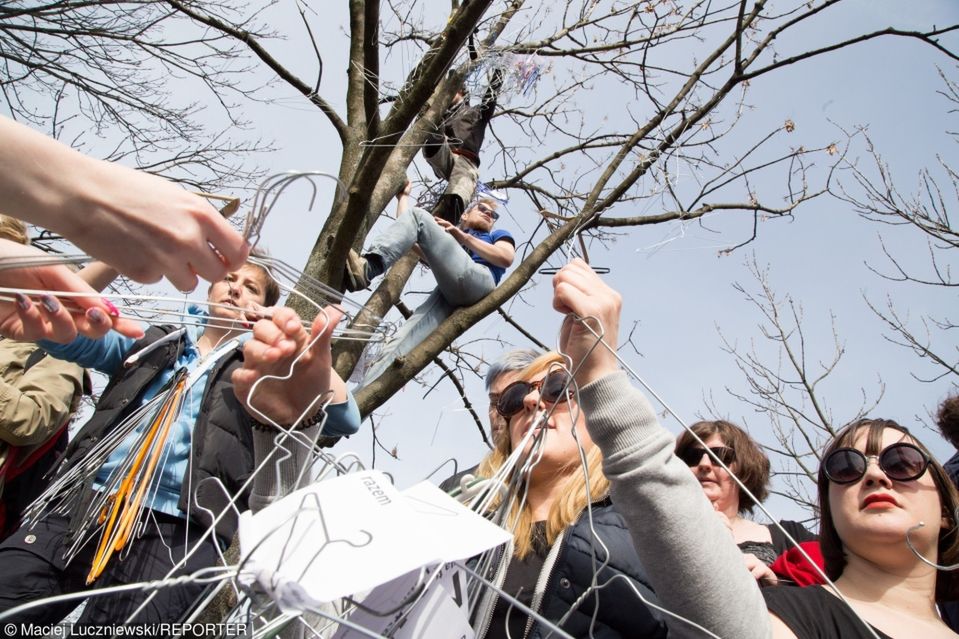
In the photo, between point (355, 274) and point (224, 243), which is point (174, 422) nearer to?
point (224, 243)

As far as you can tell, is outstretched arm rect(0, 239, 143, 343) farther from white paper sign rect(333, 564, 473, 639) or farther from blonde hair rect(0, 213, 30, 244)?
blonde hair rect(0, 213, 30, 244)

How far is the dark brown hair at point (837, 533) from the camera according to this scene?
1403mm

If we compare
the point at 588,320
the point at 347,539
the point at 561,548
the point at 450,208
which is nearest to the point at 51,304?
the point at 347,539

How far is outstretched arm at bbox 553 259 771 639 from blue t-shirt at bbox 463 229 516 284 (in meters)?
2.24

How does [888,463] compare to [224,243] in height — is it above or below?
above

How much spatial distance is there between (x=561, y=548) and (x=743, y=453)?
3.02ft

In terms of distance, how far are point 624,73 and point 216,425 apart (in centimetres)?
290

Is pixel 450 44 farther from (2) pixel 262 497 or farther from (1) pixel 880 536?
(1) pixel 880 536

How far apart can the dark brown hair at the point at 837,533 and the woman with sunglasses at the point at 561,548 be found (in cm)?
48

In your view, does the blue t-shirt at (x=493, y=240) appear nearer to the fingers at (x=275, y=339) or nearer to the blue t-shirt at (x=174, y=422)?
the blue t-shirt at (x=174, y=422)

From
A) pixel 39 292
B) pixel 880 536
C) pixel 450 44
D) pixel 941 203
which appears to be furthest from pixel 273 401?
pixel 941 203

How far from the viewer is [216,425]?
69.5 inches

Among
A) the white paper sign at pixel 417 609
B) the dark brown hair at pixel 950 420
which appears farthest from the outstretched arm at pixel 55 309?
the dark brown hair at pixel 950 420

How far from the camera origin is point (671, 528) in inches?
43.2
